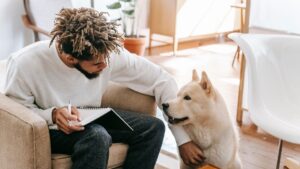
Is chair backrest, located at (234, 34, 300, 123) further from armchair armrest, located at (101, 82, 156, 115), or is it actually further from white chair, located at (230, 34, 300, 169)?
armchair armrest, located at (101, 82, 156, 115)

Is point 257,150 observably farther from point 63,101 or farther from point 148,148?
point 63,101

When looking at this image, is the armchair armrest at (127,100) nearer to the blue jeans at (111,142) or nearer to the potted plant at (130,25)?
the blue jeans at (111,142)

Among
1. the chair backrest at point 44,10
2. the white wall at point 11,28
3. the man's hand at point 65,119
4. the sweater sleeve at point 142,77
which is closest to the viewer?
the man's hand at point 65,119

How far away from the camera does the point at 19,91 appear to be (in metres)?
1.60

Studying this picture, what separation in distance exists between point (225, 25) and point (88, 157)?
486 cm

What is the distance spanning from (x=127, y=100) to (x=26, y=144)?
1.95 ft

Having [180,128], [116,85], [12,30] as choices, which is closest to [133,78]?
[116,85]

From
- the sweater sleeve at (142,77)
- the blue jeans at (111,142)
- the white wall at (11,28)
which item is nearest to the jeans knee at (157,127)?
the blue jeans at (111,142)

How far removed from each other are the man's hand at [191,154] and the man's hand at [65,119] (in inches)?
17.7

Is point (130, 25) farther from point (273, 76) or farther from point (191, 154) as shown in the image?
point (191, 154)

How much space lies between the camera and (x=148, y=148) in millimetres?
1732

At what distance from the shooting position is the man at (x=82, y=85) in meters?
1.56

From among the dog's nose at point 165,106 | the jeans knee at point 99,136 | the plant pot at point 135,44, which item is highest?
the dog's nose at point 165,106

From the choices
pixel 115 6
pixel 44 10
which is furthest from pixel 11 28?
pixel 115 6
